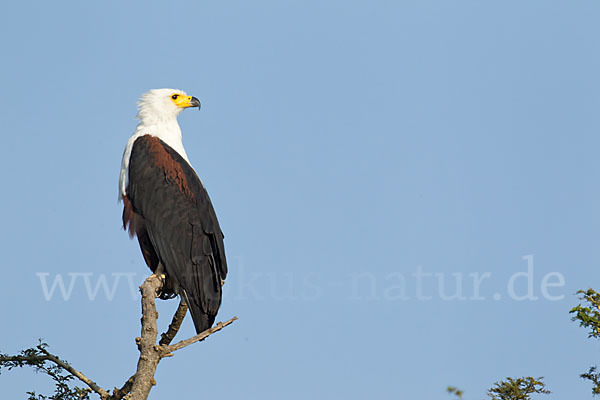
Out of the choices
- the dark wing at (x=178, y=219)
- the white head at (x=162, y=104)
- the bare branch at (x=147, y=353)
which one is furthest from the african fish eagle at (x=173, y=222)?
the bare branch at (x=147, y=353)

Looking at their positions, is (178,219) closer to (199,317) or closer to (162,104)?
(199,317)

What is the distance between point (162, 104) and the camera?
8.48 meters

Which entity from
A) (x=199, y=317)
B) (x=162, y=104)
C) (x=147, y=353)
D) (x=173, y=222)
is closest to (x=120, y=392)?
(x=147, y=353)

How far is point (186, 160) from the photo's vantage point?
26.3ft

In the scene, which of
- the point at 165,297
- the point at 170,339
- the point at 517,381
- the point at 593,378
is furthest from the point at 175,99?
the point at 593,378

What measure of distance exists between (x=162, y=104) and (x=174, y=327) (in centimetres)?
300

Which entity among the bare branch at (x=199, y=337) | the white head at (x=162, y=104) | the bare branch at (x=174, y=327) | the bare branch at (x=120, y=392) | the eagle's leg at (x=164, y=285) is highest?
the white head at (x=162, y=104)

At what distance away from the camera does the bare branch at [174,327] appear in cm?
634

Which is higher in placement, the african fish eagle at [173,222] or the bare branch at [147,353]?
the african fish eagle at [173,222]

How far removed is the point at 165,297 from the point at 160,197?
985 mm

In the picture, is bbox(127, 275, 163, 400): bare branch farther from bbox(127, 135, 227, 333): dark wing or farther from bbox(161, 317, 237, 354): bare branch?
bbox(127, 135, 227, 333): dark wing

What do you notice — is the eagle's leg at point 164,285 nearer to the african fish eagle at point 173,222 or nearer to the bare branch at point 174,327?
the african fish eagle at point 173,222

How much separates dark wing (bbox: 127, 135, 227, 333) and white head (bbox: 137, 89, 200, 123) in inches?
24.1

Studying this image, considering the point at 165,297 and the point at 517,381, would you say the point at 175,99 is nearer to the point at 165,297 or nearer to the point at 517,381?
the point at 165,297
